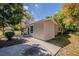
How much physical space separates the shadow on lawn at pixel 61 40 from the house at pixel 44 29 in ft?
0.22

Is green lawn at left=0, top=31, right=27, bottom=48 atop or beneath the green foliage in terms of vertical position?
beneath

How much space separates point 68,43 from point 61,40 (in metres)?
0.12

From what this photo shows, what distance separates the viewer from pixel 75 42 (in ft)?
10.8

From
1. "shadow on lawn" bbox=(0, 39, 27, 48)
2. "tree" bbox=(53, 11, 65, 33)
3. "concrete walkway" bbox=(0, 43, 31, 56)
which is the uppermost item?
"tree" bbox=(53, 11, 65, 33)

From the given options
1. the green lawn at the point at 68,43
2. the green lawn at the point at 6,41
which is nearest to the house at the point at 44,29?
the green lawn at the point at 68,43

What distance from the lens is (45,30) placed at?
3.31 m

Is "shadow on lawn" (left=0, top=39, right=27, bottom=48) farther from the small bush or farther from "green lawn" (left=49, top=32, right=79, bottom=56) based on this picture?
"green lawn" (left=49, top=32, right=79, bottom=56)

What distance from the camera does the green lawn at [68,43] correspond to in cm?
323

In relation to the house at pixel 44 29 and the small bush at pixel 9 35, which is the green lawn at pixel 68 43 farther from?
the small bush at pixel 9 35

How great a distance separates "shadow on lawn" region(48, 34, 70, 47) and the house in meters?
0.07

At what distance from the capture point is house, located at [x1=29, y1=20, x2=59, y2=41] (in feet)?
10.7

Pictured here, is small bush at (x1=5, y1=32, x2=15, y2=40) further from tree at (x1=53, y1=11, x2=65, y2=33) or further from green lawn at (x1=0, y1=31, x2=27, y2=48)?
tree at (x1=53, y1=11, x2=65, y2=33)

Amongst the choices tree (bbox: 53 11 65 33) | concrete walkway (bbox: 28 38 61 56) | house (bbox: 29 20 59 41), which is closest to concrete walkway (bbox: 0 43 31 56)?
concrete walkway (bbox: 28 38 61 56)

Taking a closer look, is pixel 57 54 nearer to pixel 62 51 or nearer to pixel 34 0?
pixel 62 51
